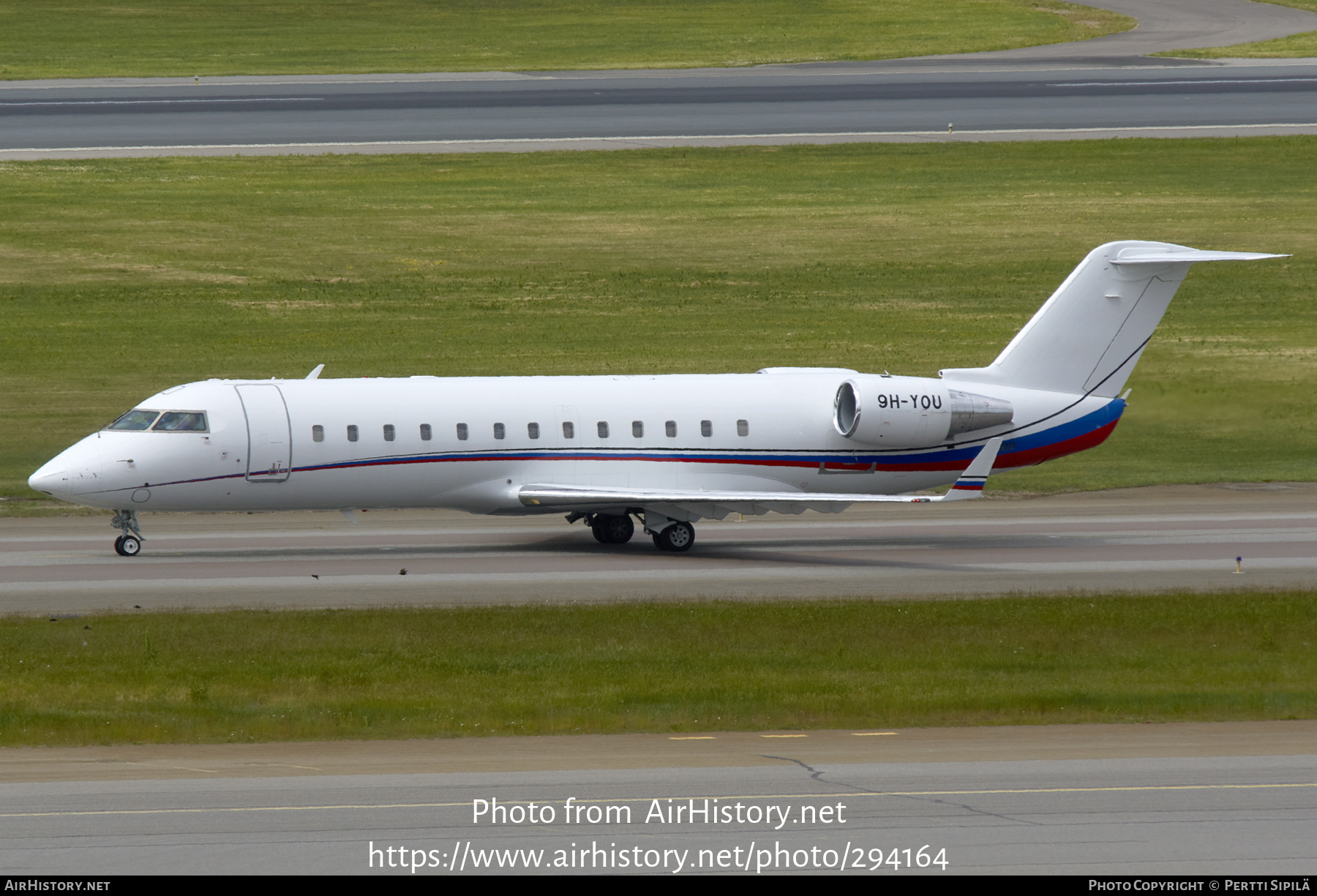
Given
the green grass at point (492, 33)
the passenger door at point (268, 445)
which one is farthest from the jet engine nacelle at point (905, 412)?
the green grass at point (492, 33)

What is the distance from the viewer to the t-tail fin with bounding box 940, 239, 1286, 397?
114 feet

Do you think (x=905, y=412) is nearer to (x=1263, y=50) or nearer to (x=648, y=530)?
(x=648, y=530)

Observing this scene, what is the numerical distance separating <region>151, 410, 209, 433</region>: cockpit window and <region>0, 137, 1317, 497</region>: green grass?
12883 mm

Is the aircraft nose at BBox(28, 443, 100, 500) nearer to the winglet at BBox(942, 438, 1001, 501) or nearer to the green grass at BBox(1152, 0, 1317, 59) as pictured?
the winglet at BBox(942, 438, 1001, 501)

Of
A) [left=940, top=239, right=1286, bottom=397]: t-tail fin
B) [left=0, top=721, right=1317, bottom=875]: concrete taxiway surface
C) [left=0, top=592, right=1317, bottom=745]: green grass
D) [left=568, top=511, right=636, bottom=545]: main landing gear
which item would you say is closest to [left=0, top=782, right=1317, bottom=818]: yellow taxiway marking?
[left=0, top=721, right=1317, bottom=875]: concrete taxiway surface

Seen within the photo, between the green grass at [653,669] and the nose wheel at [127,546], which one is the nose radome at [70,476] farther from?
the green grass at [653,669]

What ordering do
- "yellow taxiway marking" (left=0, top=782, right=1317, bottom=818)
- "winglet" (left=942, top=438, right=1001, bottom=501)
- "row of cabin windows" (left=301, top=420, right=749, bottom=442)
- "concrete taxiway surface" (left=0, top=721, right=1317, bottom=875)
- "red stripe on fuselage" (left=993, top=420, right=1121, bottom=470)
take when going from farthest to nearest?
1. "red stripe on fuselage" (left=993, top=420, right=1121, bottom=470)
2. "row of cabin windows" (left=301, top=420, right=749, bottom=442)
3. "winglet" (left=942, top=438, right=1001, bottom=501)
4. "yellow taxiway marking" (left=0, top=782, right=1317, bottom=818)
5. "concrete taxiway surface" (left=0, top=721, right=1317, bottom=875)

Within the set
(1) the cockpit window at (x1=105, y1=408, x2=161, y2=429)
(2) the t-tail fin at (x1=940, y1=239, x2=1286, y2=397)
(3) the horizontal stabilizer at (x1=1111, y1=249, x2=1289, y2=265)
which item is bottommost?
(1) the cockpit window at (x1=105, y1=408, x2=161, y2=429)

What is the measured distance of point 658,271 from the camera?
59062 mm

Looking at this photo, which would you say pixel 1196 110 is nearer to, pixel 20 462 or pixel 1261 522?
pixel 1261 522

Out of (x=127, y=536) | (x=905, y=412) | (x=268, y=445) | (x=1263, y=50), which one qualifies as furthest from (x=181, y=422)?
(x=1263, y=50)

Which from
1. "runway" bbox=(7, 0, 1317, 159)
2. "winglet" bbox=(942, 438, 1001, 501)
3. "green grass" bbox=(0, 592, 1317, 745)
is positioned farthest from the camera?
"runway" bbox=(7, 0, 1317, 159)

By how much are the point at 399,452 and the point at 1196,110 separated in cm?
4894

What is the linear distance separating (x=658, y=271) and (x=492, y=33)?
32.7m
